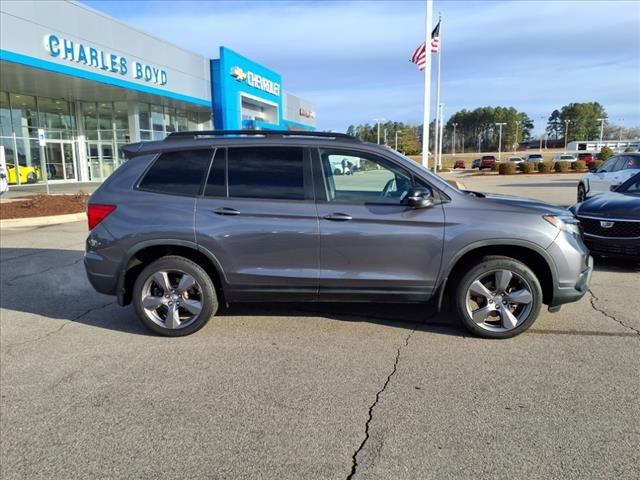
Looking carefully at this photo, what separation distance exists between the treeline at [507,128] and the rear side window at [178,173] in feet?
423

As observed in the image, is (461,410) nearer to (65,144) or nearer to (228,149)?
(228,149)

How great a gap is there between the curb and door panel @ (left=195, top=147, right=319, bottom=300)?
10.2 m

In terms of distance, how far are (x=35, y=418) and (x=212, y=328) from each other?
1.87 meters

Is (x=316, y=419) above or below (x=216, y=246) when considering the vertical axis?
below

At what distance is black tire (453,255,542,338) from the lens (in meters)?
4.40

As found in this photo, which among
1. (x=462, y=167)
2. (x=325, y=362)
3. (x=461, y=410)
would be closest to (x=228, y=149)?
(x=325, y=362)

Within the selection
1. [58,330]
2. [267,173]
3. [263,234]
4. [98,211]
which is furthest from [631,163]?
[58,330]

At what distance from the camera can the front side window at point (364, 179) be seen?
4.51 metres

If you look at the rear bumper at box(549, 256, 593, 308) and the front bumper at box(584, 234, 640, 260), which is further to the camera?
the front bumper at box(584, 234, 640, 260)

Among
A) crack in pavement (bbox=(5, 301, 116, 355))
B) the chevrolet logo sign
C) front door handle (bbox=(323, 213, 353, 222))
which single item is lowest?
crack in pavement (bbox=(5, 301, 116, 355))

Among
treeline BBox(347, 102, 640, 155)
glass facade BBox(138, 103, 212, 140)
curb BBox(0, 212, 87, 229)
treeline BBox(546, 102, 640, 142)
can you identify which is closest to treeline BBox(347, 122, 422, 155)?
treeline BBox(347, 102, 640, 155)

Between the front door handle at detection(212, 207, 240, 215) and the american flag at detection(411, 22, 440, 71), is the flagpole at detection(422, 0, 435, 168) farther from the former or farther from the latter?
the front door handle at detection(212, 207, 240, 215)

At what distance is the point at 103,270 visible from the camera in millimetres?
4703

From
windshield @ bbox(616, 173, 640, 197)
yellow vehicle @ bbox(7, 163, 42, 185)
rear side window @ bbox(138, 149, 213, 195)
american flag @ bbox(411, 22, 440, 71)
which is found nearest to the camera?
rear side window @ bbox(138, 149, 213, 195)
